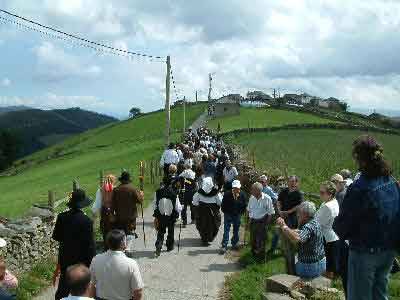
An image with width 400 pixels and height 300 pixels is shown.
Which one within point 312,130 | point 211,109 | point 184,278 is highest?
point 211,109

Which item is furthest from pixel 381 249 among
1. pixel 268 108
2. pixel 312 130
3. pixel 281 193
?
pixel 268 108

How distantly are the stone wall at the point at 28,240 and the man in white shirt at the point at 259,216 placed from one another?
4.59 m

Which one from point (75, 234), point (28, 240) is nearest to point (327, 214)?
point (75, 234)

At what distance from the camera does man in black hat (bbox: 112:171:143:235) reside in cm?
1111

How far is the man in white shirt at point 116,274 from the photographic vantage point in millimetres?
6320

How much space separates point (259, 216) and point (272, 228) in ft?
8.81

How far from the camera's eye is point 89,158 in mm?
59250

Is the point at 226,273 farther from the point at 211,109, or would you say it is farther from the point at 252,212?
the point at 211,109

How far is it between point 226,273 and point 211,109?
95.7 m

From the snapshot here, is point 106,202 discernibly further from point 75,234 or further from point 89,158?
point 89,158

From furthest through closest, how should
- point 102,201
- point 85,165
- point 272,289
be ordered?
point 85,165 → point 102,201 → point 272,289

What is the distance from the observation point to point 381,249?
5059 mm

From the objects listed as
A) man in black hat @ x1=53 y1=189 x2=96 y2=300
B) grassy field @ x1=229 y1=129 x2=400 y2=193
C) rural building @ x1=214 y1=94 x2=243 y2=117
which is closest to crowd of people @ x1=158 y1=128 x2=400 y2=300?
man in black hat @ x1=53 y1=189 x2=96 y2=300

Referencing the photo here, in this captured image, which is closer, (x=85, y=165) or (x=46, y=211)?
(x=46, y=211)
